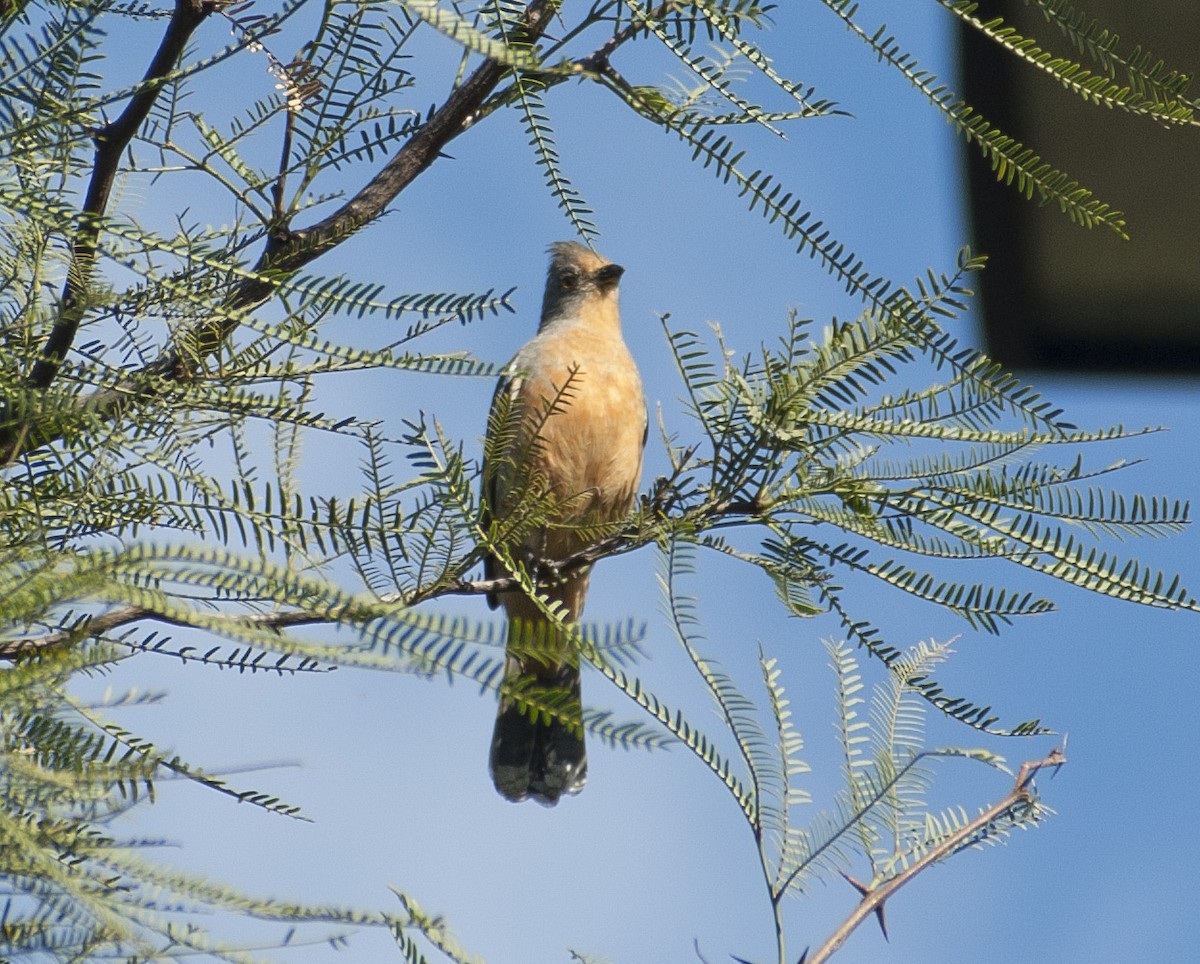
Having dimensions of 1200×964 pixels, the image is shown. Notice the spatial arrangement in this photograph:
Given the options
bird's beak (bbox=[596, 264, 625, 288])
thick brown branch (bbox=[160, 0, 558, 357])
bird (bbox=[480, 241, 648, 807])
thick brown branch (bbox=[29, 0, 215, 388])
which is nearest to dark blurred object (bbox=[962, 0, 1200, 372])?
bird (bbox=[480, 241, 648, 807])

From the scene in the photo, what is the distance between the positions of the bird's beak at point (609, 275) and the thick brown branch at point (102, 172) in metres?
3.80

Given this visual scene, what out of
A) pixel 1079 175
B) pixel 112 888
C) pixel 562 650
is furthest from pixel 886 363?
pixel 1079 175

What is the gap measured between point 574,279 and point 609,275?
0.17 metres

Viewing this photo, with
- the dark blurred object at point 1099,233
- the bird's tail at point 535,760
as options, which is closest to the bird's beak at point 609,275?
the bird's tail at point 535,760

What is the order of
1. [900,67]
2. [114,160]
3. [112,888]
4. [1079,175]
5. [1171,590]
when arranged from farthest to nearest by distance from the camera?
[1079,175] < [114,160] < [1171,590] < [900,67] < [112,888]

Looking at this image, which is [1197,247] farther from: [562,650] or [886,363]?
[562,650]

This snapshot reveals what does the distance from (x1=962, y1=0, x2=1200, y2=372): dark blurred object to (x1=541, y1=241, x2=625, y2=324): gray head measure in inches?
103

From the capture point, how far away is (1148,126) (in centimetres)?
373

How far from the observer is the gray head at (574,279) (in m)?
5.96

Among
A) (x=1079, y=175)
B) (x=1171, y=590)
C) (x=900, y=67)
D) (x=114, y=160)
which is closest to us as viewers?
(x=900, y=67)

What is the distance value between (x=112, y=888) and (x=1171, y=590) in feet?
4.94

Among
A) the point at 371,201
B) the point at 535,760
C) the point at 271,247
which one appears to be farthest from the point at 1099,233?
the point at 535,760

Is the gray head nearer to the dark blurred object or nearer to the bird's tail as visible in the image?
the bird's tail

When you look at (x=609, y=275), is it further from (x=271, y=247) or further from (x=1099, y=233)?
(x=271, y=247)
